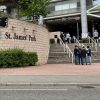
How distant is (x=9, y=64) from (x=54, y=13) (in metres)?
41.0

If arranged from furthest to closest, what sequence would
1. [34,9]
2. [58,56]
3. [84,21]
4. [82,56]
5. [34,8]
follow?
[84,21]
[34,9]
[34,8]
[58,56]
[82,56]

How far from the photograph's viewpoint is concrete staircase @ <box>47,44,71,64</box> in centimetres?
3359

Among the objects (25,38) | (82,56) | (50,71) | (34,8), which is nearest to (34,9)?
(34,8)

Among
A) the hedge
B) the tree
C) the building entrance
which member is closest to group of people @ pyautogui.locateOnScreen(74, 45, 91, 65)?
the hedge

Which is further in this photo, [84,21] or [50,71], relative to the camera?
[84,21]

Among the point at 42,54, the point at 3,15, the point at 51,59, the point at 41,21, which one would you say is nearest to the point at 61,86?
the point at 3,15

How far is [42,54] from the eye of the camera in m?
32.1

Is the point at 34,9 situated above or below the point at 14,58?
above

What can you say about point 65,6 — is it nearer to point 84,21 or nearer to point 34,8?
point 84,21

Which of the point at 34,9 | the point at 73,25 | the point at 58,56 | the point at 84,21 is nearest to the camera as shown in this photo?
the point at 58,56

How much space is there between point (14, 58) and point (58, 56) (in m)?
11.0

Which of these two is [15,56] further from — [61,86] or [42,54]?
[61,86]

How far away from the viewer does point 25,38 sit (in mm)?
28656

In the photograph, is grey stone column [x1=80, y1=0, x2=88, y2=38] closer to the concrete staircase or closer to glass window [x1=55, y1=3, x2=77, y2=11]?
glass window [x1=55, y1=3, x2=77, y2=11]
